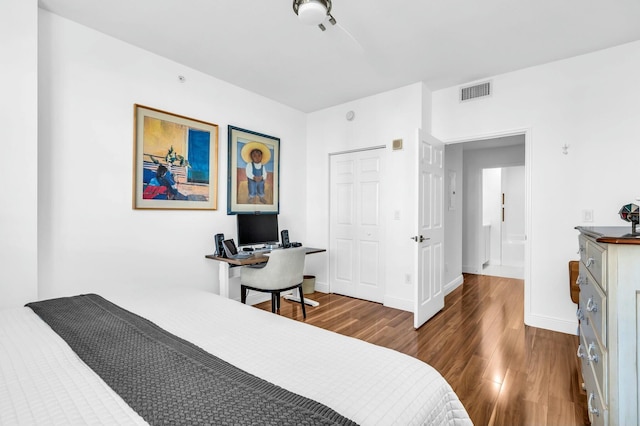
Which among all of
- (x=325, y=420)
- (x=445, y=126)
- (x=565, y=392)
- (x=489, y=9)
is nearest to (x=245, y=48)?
(x=489, y=9)

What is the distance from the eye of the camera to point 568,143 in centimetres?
296

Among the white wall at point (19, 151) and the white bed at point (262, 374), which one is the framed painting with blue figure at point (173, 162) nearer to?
the white wall at point (19, 151)

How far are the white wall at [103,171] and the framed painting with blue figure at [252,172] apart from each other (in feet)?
1.16

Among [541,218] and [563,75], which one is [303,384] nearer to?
[541,218]

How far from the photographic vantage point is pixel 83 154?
248 cm

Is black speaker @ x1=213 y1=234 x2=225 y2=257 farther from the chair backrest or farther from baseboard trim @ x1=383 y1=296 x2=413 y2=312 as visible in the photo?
baseboard trim @ x1=383 y1=296 x2=413 y2=312

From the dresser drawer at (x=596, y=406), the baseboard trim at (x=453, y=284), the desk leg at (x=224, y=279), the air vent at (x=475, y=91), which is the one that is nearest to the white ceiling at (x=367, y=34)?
the air vent at (x=475, y=91)

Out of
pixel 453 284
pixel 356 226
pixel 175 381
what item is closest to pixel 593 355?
pixel 175 381

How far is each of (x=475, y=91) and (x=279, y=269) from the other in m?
2.99

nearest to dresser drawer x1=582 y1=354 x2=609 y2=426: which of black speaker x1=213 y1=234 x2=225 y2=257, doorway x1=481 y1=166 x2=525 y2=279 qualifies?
black speaker x1=213 y1=234 x2=225 y2=257

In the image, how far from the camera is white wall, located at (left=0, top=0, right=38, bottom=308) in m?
2.00

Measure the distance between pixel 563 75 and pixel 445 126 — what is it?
1.17m

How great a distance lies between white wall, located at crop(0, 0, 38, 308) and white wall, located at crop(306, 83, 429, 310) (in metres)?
3.15

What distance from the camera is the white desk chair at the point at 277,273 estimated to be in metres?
2.95
